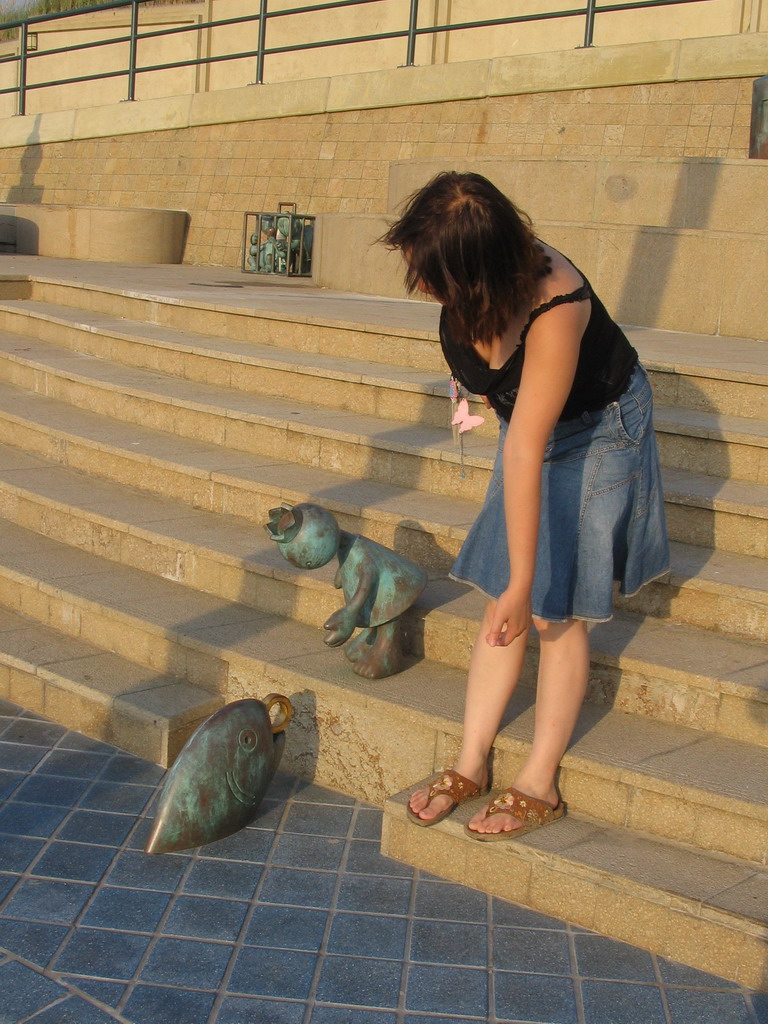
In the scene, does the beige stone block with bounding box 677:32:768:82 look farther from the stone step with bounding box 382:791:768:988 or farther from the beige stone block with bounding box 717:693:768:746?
the stone step with bounding box 382:791:768:988

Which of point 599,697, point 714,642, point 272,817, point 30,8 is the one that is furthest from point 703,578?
point 30,8

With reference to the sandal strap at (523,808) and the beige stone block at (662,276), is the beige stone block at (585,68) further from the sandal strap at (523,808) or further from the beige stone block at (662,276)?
the sandal strap at (523,808)

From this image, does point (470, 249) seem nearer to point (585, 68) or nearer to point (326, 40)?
point (585, 68)

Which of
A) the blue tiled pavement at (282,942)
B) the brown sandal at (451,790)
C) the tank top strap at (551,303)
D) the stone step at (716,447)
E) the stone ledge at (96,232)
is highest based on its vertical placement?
the stone ledge at (96,232)

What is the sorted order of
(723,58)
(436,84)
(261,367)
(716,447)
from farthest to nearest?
(436,84), (723,58), (261,367), (716,447)

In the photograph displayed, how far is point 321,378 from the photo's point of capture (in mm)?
5781

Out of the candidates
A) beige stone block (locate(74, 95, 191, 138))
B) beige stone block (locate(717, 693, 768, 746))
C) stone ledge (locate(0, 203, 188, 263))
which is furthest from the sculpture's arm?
beige stone block (locate(74, 95, 191, 138))

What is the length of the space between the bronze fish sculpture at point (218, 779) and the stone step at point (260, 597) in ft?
1.89

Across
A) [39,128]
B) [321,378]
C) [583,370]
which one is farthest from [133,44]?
[583,370]

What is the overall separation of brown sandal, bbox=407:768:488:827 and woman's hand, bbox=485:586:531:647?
0.68 metres

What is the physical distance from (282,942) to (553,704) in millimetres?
868

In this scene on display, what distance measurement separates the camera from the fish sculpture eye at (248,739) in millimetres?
3357

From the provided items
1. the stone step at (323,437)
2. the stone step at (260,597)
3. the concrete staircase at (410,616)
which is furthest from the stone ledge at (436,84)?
the stone step at (260,597)

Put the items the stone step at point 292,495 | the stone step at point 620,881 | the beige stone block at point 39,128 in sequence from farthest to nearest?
the beige stone block at point 39,128 → the stone step at point 292,495 → the stone step at point 620,881
